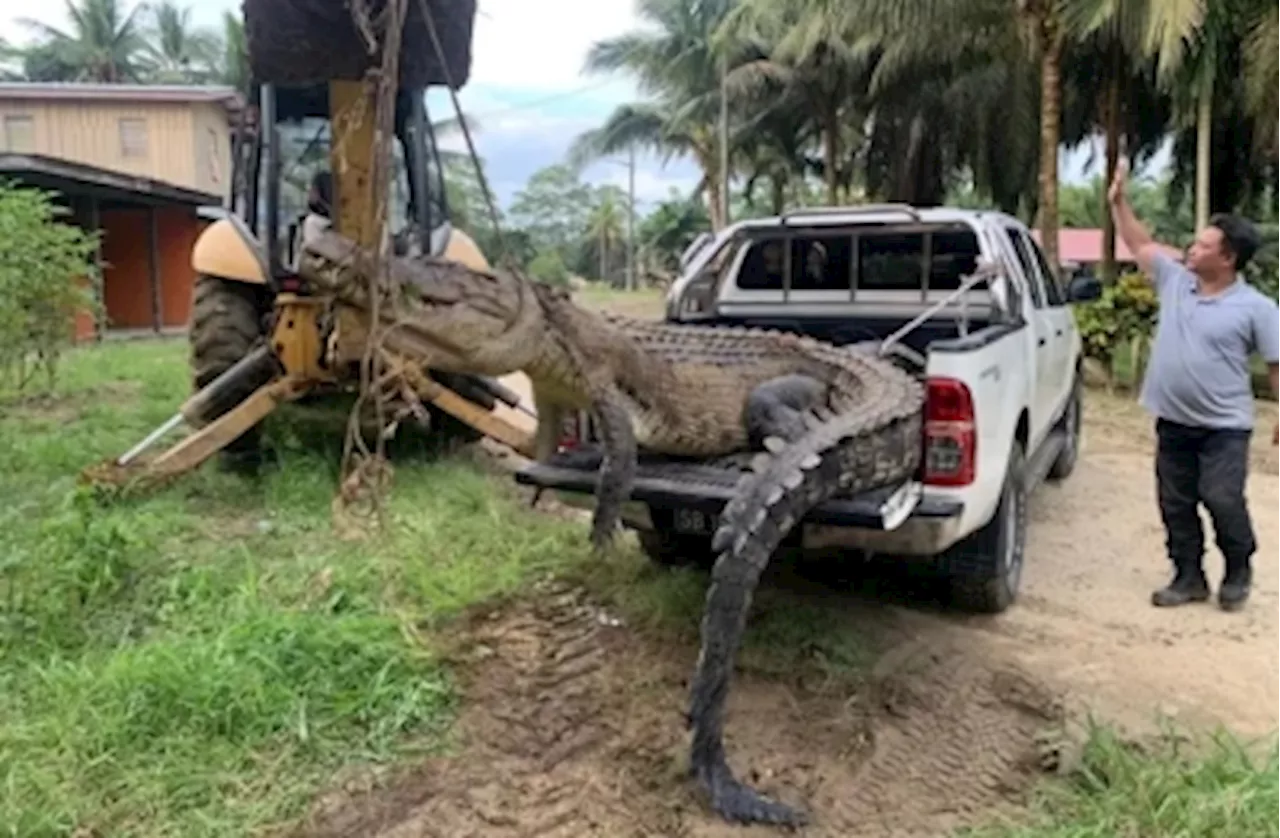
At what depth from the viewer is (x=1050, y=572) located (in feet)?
19.4

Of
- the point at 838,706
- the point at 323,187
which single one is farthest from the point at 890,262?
the point at 323,187

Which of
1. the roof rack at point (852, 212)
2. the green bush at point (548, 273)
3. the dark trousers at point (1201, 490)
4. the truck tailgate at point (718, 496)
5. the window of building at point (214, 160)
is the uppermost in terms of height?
the window of building at point (214, 160)

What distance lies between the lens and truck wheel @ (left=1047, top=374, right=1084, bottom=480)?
7.75 m

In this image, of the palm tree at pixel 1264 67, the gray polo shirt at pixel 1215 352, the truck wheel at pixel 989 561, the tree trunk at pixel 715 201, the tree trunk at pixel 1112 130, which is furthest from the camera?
the tree trunk at pixel 715 201

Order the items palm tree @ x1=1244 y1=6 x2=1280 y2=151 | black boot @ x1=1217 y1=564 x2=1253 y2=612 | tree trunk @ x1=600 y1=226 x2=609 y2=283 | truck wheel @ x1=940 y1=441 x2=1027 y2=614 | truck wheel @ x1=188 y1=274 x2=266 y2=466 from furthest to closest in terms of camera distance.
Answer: tree trunk @ x1=600 y1=226 x2=609 y2=283 < palm tree @ x1=1244 y1=6 x2=1280 y2=151 < truck wheel @ x1=188 y1=274 x2=266 y2=466 < black boot @ x1=1217 y1=564 x2=1253 y2=612 < truck wheel @ x1=940 y1=441 x2=1027 y2=614

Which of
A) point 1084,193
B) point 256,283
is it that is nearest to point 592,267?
point 1084,193

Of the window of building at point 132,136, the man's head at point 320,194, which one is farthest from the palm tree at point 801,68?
the man's head at point 320,194

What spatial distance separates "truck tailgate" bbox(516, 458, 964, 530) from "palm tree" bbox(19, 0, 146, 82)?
43.9m

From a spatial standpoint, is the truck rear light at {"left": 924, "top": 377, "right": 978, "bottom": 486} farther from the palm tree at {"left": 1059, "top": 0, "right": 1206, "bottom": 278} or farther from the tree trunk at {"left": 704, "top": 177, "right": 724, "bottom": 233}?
the tree trunk at {"left": 704, "top": 177, "right": 724, "bottom": 233}

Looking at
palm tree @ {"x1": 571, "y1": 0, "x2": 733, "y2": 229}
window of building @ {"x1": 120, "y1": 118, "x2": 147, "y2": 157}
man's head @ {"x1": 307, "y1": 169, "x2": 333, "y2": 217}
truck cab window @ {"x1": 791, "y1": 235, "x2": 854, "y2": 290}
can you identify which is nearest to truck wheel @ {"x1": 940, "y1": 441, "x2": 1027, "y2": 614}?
truck cab window @ {"x1": 791, "y1": 235, "x2": 854, "y2": 290}

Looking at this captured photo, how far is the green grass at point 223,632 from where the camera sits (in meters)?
3.33

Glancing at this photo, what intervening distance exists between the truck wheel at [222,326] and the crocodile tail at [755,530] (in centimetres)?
428

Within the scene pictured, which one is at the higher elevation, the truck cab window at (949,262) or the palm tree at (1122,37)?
the palm tree at (1122,37)

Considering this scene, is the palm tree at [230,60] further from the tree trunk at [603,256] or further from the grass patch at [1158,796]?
the grass patch at [1158,796]
